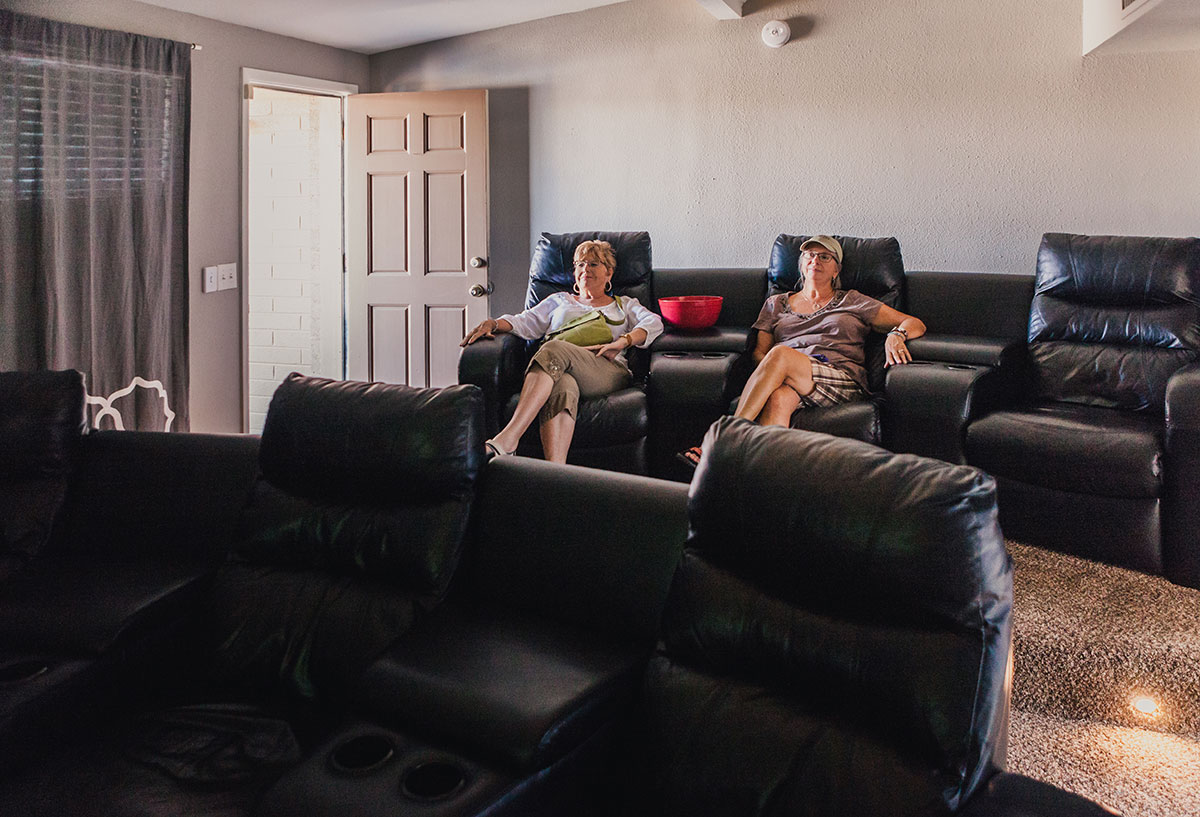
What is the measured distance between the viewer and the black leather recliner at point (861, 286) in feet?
10.8

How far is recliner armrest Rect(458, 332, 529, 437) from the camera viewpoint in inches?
144

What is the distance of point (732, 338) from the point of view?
148 inches

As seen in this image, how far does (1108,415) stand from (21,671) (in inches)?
122

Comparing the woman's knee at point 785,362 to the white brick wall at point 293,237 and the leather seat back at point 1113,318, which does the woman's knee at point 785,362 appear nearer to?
the leather seat back at point 1113,318

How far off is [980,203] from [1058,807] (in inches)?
134

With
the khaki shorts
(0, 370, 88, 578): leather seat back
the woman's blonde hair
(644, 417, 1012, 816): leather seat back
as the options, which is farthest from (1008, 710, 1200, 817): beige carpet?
the woman's blonde hair

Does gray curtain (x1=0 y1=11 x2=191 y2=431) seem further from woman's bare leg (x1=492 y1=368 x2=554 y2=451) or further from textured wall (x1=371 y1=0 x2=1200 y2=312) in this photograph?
woman's bare leg (x1=492 y1=368 x2=554 y2=451)

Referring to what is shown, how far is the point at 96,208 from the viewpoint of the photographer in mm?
3939

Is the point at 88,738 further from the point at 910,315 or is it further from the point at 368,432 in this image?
the point at 910,315

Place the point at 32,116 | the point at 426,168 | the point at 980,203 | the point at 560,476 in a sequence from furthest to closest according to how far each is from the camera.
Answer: the point at 426,168, the point at 980,203, the point at 32,116, the point at 560,476

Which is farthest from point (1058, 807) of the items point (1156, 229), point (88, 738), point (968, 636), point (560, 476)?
point (1156, 229)

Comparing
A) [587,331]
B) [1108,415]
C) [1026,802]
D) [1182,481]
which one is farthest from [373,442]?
[1108,415]

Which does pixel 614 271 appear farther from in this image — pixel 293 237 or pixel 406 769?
pixel 406 769

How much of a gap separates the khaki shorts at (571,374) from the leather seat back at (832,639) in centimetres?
206
